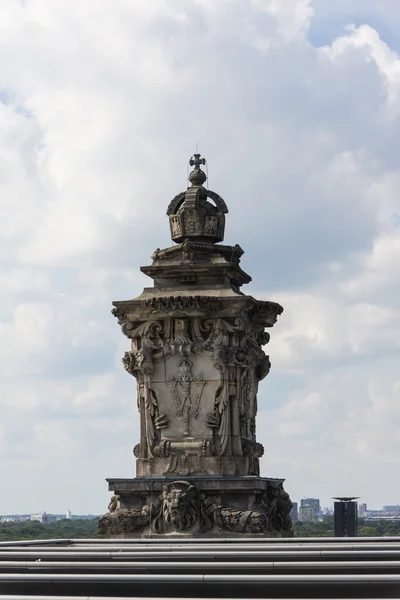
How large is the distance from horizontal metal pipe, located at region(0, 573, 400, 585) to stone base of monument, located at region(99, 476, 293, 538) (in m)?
13.2

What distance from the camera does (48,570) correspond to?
2458 centimetres

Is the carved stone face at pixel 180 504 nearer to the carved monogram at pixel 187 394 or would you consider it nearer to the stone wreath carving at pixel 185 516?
the stone wreath carving at pixel 185 516

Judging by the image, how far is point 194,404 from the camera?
124 feet

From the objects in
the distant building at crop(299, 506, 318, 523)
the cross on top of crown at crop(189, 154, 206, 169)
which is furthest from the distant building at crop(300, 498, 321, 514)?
the cross on top of crown at crop(189, 154, 206, 169)

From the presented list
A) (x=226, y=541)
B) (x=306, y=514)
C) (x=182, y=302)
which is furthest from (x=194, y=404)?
(x=306, y=514)

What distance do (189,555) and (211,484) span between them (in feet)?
35.5

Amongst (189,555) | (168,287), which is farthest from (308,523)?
(189,555)

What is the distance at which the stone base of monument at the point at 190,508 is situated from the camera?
36.4 metres

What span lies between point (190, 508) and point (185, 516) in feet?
0.70

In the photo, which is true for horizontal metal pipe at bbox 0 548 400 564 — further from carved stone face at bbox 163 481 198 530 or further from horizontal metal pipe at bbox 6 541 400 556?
carved stone face at bbox 163 481 198 530

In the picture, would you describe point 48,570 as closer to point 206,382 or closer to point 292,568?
point 292,568

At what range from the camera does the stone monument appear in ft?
121

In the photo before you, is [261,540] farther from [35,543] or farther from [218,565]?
[218,565]

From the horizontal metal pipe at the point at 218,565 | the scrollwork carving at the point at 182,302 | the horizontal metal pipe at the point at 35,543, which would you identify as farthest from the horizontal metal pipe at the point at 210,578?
the scrollwork carving at the point at 182,302
